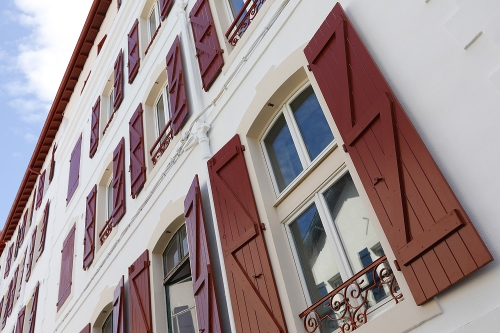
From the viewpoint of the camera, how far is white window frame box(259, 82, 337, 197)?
4374 millimetres

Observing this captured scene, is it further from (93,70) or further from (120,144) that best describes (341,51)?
(93,70)

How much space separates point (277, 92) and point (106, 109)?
7.24 meters

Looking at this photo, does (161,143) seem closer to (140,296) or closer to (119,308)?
(140,296)

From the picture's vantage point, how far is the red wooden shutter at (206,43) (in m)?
6.36

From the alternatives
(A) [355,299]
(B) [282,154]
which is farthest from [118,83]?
(A) [355,299]

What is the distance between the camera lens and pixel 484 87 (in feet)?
9.93

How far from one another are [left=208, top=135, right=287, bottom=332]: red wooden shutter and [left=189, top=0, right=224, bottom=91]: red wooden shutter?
1.37m

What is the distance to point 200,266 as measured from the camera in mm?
5297

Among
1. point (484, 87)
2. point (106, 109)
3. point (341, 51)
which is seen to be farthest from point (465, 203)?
point (106, 109)

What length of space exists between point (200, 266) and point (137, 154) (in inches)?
131

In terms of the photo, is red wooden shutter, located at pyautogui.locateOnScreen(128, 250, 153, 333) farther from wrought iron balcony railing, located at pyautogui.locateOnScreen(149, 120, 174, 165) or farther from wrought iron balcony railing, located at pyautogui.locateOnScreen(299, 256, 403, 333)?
wrought iron balcony railing, located at pyautogui.locateOnScreen(299, 256, 403, 333)

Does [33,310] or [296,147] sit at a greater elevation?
[33,310]

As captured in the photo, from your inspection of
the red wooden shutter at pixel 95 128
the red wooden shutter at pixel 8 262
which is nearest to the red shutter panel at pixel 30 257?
the red wooden shutter at pixel 8 262

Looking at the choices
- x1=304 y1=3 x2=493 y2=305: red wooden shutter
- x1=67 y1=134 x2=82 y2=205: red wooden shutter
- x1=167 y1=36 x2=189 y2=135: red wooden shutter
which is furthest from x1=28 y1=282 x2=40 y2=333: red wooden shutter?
x1=304 y1=3 x2=493 y2=305: red wooden shutter
